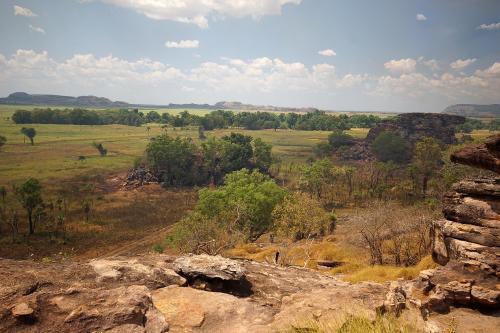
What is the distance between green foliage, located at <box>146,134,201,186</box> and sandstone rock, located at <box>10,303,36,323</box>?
3895 inches

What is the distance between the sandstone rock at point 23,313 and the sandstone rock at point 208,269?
6.21 m

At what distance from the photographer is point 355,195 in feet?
286

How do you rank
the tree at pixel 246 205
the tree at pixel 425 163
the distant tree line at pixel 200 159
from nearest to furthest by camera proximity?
the tree at pixel 246 205, the tree at pixel 425 163, the distant tree line at pixel 200 159

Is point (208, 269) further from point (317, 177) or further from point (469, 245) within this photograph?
point (317, 177)

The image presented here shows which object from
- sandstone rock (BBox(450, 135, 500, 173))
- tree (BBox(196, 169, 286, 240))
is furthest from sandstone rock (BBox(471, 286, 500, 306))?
tree (BBox(196, 169, 286, 240))

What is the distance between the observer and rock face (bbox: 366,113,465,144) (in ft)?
521

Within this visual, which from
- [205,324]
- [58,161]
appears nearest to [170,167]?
[58,161]

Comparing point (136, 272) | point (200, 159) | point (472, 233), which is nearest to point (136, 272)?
point (136, 272)

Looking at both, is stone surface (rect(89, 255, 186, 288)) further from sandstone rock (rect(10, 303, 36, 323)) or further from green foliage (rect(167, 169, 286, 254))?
green foliage (rect(167, 169, 286, 254))

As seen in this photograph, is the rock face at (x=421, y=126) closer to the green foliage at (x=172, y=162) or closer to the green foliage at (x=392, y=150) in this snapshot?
the green foliage at (x=392, y=150)

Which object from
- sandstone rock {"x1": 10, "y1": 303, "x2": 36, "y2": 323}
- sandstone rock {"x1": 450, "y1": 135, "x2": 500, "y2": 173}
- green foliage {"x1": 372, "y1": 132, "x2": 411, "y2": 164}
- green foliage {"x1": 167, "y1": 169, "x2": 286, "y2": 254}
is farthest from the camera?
green foliage {"x1": 372, "y1": 132, "x2": 411, "y2": 164}

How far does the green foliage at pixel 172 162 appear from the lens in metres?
Result: 108

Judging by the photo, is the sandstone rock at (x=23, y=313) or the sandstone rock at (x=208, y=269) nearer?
the sandstone rock at (x=23, y=313)

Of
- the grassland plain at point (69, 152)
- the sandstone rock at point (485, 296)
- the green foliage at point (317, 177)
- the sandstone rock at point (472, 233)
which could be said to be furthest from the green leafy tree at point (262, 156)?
the sandstone rock at point (485, 296)
